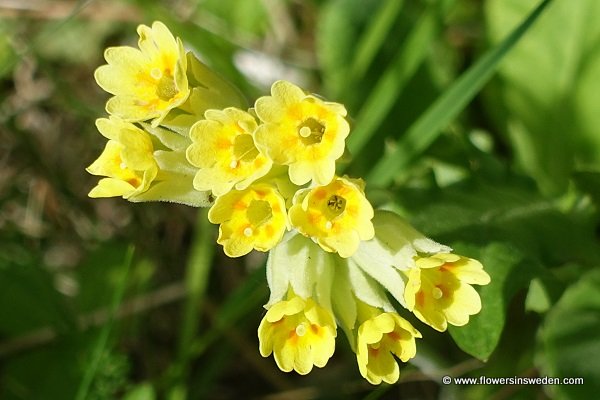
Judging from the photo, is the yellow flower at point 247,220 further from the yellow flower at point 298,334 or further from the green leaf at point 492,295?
the green leaf at point 492,295

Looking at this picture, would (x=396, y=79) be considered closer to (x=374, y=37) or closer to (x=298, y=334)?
(x=374, y=37)

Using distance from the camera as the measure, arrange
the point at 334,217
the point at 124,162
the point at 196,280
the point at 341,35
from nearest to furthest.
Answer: the point at 334,217
the point at 124,162
the point at 341,35
the point at 196,280

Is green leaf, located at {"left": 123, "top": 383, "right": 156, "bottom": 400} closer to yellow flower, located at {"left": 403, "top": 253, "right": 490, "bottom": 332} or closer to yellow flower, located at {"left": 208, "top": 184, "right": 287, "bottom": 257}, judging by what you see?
yellow flower, located at {"left": 208, "top": 184, "right": 287, "bottom": 257}

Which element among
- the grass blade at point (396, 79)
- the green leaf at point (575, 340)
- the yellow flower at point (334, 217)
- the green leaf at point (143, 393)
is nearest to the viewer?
the yellow flower at point (334, 217)

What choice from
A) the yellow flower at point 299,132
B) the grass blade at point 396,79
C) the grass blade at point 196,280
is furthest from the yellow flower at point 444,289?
the grass blade at point 196,280

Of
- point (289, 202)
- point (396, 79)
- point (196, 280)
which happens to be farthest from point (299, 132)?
point (196, 280)

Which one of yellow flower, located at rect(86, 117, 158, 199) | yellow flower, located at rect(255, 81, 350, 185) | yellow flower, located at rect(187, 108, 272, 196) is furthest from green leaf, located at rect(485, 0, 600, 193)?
yellow flower, located at rect(86, 117, 158, 199)

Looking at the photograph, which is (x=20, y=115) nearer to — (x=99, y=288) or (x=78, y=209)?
(x=78, y=209)
